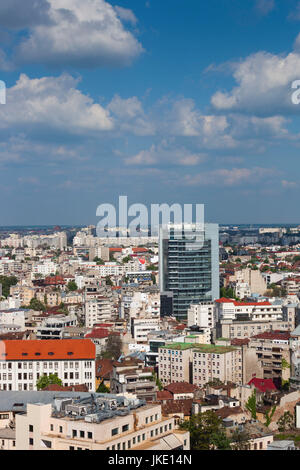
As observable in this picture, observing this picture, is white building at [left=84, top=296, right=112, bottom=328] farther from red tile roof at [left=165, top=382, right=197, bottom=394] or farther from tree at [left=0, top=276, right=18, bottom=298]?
red tile roof at [left=165, top=382, right=197, bottom=394]

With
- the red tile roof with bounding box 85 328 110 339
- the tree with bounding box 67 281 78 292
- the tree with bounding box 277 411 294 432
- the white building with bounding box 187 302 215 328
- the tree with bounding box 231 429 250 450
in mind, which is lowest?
the tree with bounding box 277 411 294 432

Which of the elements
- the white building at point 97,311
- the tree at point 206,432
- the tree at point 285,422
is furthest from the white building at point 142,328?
the tree at point 206,432

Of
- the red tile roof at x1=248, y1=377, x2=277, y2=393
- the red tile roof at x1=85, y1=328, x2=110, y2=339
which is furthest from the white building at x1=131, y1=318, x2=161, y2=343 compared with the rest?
the red tile roof at x1=248, y1=377, x2=277, y2=393

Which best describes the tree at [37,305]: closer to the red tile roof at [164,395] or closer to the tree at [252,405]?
the red tile roof at [164,395]

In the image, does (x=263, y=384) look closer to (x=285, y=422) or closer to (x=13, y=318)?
(x=285, y=422)
